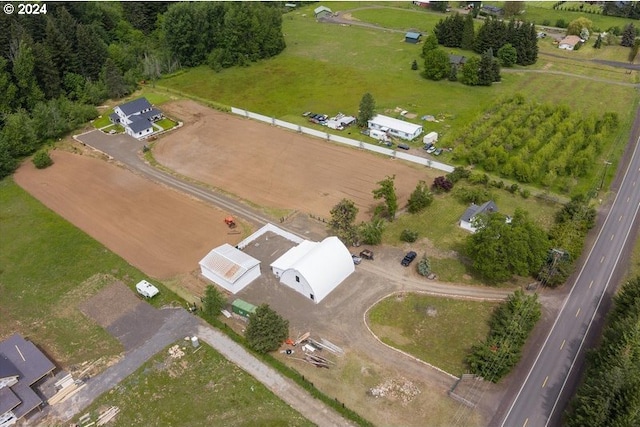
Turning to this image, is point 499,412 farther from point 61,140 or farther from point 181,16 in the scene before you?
point 181,16

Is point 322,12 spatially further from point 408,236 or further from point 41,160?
point 408,236

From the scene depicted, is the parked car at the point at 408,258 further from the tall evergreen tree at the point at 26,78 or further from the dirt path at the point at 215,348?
the tall evergreen tree at the point at 26,78

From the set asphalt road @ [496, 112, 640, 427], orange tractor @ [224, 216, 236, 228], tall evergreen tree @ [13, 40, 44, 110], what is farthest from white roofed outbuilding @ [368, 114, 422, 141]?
tall evergreen tree @ [13, 40, 44, 110]

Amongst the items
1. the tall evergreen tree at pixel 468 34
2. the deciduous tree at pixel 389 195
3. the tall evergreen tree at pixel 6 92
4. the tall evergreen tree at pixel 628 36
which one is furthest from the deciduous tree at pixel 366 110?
the tall evergreen tree at pixel 628 36

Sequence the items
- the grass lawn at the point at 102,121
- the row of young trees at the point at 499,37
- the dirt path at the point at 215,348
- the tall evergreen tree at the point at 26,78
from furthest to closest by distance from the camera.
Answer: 1. the row of young trees at the point at 499,37
2. the grass lawn at the point at 102,121
3. the tall evergreen tree at the point at 26,78
4. the dirt path at the point at 215,348

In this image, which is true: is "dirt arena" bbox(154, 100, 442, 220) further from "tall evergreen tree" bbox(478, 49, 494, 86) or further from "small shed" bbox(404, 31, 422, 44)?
"small shed" bbox(404, 31, 422, 44)

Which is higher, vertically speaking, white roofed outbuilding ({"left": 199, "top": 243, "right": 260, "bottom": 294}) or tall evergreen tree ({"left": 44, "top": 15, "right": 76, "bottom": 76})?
tall evergreen tree ({"left": 44, "top": 15, "right": 76, "bottom": 76})

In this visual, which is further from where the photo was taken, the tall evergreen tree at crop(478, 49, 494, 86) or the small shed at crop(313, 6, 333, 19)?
the small shed at crop(313, 6, 333, 19)
